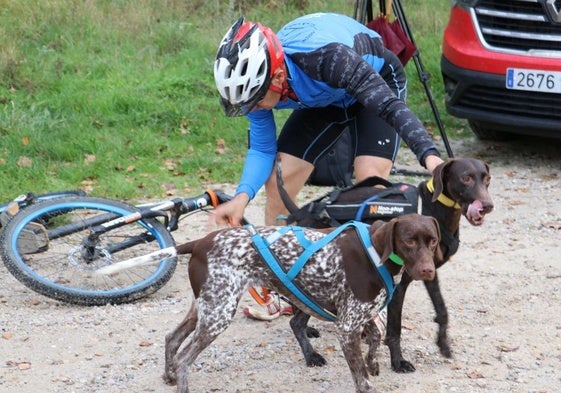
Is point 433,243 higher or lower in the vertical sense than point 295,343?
higher

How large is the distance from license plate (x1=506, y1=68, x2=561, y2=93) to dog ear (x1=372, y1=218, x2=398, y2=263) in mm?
4425

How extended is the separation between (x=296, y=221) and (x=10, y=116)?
16.2 feet

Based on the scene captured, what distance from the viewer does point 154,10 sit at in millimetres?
12594

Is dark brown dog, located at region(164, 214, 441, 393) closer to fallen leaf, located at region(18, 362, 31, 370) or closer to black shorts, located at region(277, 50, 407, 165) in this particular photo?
fallen leaf, located at region(18, 362, 31, 370)

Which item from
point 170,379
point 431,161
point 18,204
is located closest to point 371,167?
point 431,161

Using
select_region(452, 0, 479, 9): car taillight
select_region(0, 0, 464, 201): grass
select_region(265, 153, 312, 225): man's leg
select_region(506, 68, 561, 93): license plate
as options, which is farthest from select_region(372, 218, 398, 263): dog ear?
select_region(452, 0, 479, 9): car taillight

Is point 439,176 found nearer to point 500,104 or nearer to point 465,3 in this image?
point 500,104

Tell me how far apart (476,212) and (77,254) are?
2618 mm

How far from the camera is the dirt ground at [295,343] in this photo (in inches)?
204

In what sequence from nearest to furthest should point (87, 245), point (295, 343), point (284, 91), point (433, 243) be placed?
point (433, 243)
point (284, 91)
point (295, 343)
point (87, 245)

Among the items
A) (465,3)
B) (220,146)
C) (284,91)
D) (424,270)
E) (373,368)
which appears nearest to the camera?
(424,270)

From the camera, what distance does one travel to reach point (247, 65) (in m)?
5.14

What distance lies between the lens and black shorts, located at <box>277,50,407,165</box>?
19.0 feet

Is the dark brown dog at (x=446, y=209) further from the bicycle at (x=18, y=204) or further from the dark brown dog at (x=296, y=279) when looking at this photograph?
the bicycle at (x=18, y=204)
